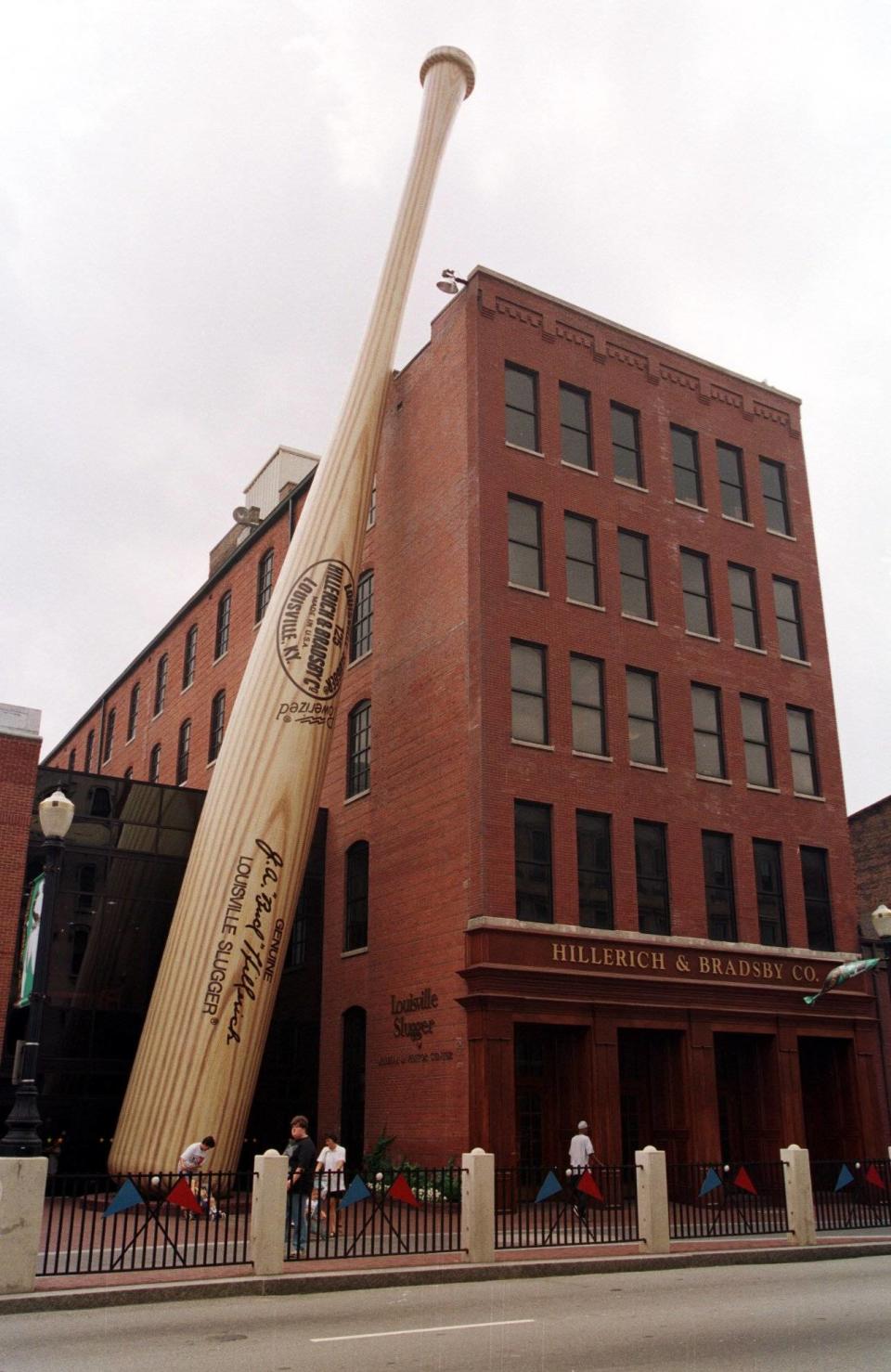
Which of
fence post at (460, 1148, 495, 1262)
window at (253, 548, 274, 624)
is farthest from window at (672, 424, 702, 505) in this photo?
fence post at (460, 1148, 495, 1262)

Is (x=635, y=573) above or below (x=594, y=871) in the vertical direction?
above

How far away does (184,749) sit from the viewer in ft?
139

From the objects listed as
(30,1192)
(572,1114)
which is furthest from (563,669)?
(30,1192)

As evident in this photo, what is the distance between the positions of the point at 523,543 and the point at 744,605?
7.11 m

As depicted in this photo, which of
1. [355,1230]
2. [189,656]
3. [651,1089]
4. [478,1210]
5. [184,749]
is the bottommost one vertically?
[355,1230]

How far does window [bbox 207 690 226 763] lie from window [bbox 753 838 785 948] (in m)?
17.8

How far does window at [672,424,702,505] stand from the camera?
3203 cm

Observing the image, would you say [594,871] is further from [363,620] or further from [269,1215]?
[269,1215]

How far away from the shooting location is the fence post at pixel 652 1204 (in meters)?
17.5

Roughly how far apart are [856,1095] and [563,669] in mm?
12045

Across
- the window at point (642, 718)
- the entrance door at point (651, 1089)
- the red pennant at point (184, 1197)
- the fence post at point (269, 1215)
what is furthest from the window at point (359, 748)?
the red pennant at point (184, 1197)

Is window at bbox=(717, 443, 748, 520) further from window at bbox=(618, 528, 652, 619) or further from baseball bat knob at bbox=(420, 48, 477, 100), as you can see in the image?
baseball bat knob at bbox=(420, 48, 477, 100)

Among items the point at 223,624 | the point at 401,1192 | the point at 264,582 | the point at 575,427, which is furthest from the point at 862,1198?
the point at 223,624

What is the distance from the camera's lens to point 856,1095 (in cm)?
2811
